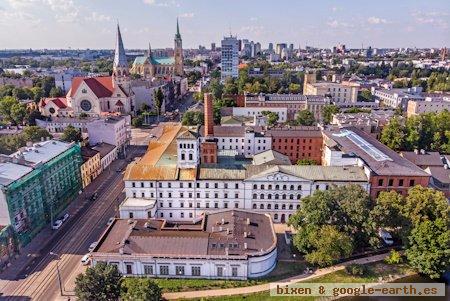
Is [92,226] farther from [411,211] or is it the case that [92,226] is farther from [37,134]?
[411,211]

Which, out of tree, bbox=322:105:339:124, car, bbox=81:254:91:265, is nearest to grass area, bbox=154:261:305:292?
car, bbox=81:254:91:265

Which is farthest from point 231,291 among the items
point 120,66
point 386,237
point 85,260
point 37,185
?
point 120,66

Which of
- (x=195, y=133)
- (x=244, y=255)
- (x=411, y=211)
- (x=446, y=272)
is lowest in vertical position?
(x=446, y=272)

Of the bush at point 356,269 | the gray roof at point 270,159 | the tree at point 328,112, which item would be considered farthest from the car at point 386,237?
the tree at point 328,112

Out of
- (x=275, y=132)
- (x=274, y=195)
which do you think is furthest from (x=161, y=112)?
(x=274, y=195)

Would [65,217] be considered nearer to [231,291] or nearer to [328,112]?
[231,291]

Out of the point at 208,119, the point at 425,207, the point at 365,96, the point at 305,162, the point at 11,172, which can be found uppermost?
the point at 208,119

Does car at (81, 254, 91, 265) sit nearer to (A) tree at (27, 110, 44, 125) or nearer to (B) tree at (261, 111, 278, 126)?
(B) tree at (261, 111, 278, 126)
